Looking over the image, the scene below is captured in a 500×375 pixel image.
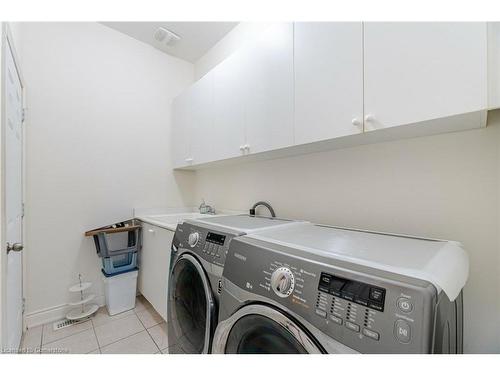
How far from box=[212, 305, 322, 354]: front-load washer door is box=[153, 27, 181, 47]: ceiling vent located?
2523mm

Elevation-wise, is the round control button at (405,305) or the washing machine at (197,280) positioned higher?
the round control button at (405,305)

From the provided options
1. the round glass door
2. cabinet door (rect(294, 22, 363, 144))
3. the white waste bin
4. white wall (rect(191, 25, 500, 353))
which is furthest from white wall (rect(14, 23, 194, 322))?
the round glass door

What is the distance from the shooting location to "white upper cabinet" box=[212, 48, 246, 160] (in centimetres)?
160

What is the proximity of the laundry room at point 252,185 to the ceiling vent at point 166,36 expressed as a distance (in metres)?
0.04

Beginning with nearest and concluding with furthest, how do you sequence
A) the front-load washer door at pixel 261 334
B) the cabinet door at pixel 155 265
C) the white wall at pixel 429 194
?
1. the front-load washer door at pixel 261 334
2. the white wall at pixel 429 194
3. the cabinet door at pixel 155 265

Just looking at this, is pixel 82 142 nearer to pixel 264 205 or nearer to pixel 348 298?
pixel 264 205

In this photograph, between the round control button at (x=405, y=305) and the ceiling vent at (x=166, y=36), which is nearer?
the round control button at (x=405, y=305)

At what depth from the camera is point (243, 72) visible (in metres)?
1.58

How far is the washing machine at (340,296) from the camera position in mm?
467

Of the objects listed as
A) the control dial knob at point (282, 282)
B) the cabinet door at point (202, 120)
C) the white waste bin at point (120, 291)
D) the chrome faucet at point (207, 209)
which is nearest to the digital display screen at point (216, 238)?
the control dial knob at point (282, 282)

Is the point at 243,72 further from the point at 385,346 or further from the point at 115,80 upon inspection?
the point at 385,346

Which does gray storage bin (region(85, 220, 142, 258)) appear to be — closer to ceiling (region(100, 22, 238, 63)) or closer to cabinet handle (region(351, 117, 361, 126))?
ceiling (region(100, 22, 238, 63))

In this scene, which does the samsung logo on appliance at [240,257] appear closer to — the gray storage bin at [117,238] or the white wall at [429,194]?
the white wall at [429,194]

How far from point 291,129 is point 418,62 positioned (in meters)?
0.61
